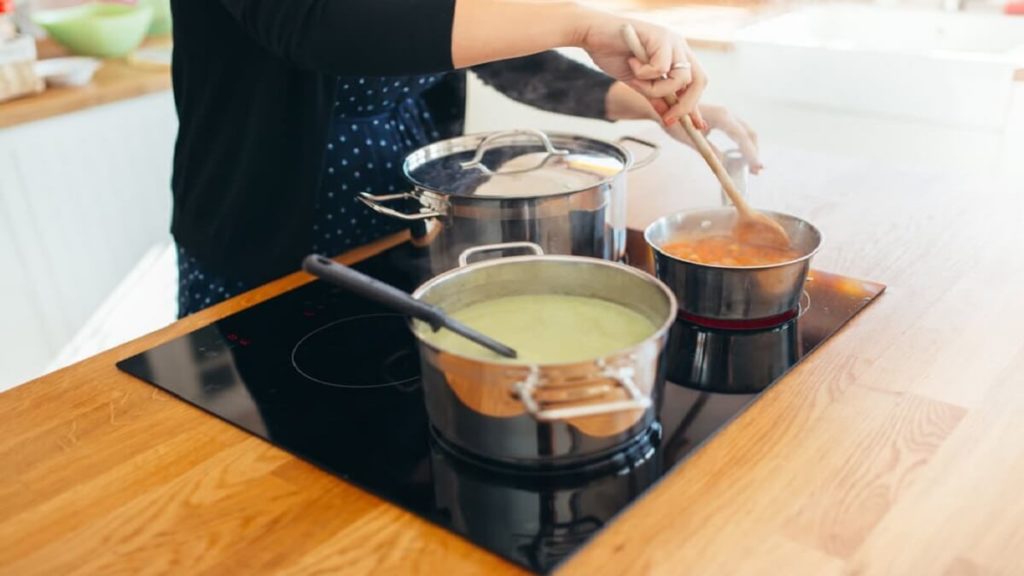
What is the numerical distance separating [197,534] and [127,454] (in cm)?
13

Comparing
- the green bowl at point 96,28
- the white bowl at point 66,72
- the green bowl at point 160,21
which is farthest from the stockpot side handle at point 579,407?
the green bowl at point 160,21

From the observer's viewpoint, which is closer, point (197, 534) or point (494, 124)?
point (197, 534)

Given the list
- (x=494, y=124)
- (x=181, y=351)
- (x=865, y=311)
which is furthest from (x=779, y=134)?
(x=181, y=351)

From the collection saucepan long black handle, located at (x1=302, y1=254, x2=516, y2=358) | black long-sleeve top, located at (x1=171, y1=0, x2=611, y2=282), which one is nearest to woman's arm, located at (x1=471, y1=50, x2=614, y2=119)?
black long-sleeve top, located at (x1=171, y1=0, x2=611, y2=282)

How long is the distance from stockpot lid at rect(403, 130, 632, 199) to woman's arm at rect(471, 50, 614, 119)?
231mm

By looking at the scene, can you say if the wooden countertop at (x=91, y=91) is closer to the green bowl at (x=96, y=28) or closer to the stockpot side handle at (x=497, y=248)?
the green bowl at (x=96, y=28)

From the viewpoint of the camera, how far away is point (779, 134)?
88.6 inches

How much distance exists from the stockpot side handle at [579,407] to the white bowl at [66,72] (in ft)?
6.08

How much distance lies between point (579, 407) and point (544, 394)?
0.03 meters

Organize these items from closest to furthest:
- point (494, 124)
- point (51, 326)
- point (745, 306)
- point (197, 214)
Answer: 1. point (745, 306)
2. point (197, 214)
3. point (51, 326)
4. point (494, 124)

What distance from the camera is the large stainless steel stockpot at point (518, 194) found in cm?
88

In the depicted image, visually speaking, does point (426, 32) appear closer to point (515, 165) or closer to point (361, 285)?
point (515, 165)

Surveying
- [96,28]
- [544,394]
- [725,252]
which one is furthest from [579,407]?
[96,28]

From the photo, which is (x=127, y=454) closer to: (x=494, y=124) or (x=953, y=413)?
(x=953, y=413)
